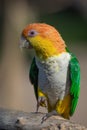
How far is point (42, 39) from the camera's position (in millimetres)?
4805

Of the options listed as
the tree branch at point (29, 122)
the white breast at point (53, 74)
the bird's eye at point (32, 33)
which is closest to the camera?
→ the tree branch at point (29, 122)

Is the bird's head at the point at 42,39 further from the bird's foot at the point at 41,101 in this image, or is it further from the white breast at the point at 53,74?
the bird's foot at the point at 41,101

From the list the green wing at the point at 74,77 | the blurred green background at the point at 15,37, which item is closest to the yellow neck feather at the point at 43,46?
the green wing at the point at 74,77

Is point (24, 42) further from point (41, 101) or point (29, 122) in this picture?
point (29, 122)

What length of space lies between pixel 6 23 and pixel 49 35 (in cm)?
454

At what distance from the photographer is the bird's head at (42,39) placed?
188 inches

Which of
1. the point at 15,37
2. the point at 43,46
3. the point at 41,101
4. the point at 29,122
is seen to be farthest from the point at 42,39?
the point at 15,37

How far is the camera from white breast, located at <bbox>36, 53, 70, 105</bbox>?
4871 mm

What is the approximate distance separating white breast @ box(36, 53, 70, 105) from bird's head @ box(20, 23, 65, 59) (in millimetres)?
69

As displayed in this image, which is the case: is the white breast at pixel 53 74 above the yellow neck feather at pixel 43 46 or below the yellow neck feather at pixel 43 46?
below

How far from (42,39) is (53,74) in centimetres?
31

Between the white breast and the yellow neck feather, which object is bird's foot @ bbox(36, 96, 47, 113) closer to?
the white breast

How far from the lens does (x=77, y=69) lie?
500cm

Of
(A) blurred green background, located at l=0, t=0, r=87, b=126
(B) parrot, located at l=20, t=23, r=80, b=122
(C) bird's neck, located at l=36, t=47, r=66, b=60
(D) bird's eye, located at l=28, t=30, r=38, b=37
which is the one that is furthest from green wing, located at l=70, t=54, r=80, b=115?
(A) blurred green background, located at l=0, t=0, r=87, b=126
